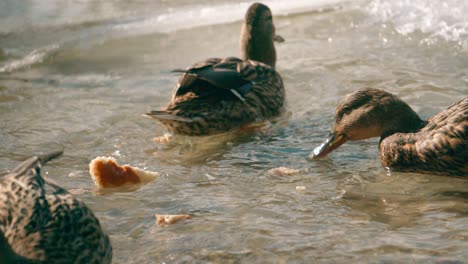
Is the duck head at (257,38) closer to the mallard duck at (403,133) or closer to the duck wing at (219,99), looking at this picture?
the duck wing at (219,99)

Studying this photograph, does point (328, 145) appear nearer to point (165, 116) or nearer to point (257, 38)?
point (165, 116)

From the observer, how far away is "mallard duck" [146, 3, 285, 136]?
7023mm

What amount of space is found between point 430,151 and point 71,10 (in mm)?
7573

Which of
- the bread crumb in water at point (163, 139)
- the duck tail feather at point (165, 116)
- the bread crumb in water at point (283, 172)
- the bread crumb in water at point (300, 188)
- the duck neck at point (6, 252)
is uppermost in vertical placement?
the duck neck at point (6, 252)

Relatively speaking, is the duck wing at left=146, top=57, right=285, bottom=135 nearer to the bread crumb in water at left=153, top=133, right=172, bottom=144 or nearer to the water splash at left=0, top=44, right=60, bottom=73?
the bread crumb in water at left=153, top=133, right=172, bottom=144

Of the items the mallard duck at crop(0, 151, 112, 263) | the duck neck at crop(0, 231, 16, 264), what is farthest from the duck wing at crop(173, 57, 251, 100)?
the duck neck at crop(0, 231, 16, 264)

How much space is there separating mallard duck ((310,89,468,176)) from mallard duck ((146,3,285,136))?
49.8 inches

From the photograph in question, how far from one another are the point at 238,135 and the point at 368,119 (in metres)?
1.43

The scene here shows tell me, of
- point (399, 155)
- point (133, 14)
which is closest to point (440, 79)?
point (399, 155)

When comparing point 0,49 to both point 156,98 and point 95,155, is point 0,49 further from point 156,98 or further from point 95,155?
point 95,155

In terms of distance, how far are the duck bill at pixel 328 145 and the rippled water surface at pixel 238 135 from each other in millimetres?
60

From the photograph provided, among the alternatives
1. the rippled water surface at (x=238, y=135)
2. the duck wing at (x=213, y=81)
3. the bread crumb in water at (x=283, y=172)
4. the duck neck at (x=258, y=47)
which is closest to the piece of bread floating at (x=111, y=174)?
the rippled water surface at (x=238, y=135)

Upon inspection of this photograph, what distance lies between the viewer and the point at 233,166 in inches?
243

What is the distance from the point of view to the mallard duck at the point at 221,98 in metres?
7.02
